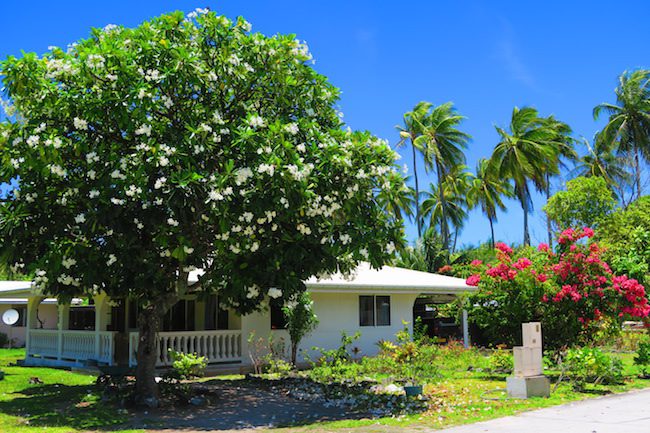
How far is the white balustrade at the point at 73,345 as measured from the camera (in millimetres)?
18531

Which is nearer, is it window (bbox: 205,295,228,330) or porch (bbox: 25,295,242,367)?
porch (bbox: 25,295,242,367)

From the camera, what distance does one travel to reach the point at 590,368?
14.2 metres

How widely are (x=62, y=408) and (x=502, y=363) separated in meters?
10.4

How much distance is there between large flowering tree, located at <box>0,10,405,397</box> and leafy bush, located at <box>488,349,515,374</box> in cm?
663

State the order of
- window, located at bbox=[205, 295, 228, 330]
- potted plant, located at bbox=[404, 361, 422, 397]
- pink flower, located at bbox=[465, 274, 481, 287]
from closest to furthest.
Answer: potted plant, located at bbox=[404, 361, 422, 397], pink flower, located at bbox=[465, 274, 481, 287], window, located at bbox=[205, 295, 228, 330]

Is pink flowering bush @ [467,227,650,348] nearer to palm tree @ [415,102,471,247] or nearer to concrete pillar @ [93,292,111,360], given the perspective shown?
concrete pillar @ [93,292,111,360]

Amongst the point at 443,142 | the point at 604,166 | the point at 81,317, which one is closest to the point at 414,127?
the point at 443,142

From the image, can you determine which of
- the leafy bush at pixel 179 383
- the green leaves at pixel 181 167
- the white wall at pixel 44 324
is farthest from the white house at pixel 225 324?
the white wall at pixel 44 324

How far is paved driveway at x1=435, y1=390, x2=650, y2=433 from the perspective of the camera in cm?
961

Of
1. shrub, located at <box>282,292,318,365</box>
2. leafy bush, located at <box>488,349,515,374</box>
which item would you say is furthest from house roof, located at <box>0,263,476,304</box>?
leafy bush, located at <box>488,349,515,374</box>

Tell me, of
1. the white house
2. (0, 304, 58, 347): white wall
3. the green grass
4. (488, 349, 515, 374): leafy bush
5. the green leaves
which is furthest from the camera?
(0, 304, 58, 347): white wall

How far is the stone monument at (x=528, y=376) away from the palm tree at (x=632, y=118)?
106ft

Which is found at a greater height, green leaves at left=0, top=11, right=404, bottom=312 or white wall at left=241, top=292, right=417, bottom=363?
green leaves at left=0, top=11, right=404, bottom=312

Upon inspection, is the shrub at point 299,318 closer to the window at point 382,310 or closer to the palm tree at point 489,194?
the window at point 382,310
